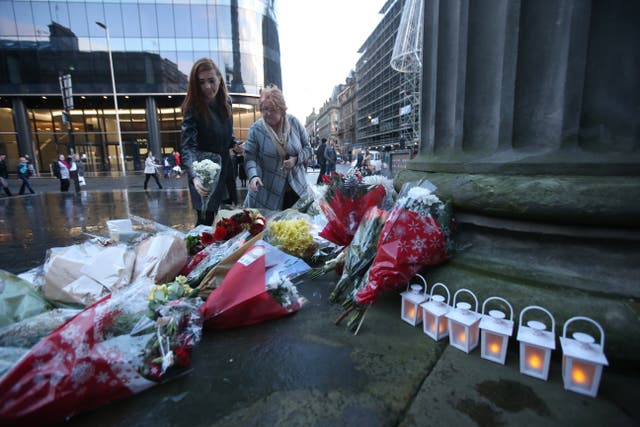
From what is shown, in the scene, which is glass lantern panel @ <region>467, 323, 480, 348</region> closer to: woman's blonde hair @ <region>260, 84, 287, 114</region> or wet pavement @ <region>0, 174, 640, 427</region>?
wet pavement @ <region>0, 174, 640, 427</region>

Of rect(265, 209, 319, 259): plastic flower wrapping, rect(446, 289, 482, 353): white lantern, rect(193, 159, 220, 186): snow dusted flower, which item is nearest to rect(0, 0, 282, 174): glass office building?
rect(193, 159, 220, 186): snow dusted flower

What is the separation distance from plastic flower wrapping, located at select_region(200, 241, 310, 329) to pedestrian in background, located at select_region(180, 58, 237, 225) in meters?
1.75

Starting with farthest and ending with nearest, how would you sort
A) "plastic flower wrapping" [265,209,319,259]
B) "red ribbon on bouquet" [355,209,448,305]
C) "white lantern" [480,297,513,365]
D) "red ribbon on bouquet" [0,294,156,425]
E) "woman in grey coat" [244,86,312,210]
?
"woman in grey coat" [244,86,312,210] < "plastic flower wrapping" [265,209,319,259] < "red ribbon on bouquet" [355,209,448,305] < "white lantern" [480,297,513,365] < "red ribbon on bouquet" [0,294,156,425]

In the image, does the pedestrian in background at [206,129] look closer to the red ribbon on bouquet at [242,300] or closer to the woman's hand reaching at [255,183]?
the woman's hand reaching at [255,183]

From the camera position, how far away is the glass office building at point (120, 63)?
25328mm

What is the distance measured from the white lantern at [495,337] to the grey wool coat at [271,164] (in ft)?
8.30

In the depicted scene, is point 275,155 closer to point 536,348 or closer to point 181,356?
point 181,356

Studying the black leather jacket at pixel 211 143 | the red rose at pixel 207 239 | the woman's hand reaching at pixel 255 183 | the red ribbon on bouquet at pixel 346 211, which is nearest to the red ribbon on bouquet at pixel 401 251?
the red ribbon on bouquet at pixel 346 211

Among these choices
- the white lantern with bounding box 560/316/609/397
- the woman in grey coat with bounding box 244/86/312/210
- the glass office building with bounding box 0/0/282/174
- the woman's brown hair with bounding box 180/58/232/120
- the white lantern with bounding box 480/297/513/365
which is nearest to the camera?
the white lantern with bounding box 560/316/609/397

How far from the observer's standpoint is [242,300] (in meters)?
1.82

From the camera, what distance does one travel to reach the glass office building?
2533 centimetres

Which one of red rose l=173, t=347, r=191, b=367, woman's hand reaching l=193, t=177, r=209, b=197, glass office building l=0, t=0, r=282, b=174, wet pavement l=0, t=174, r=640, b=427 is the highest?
glass office building l=0, t=0, r=282, b=174

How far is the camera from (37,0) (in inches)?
974

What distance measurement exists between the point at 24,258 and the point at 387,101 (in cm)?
7049
